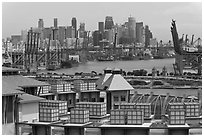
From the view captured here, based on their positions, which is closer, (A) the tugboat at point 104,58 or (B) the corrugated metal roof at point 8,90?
(B) the corrugated metal roof at point 8,90

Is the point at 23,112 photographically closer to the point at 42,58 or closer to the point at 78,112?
the point at 78,112

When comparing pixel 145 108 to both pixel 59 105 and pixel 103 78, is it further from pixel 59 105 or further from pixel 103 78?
pixel 103 78

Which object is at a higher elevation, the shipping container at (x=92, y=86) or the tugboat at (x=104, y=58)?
the tugboat at (x=104, y=58)

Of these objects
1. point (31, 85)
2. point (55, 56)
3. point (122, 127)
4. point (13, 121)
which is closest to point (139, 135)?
point (122, 127)

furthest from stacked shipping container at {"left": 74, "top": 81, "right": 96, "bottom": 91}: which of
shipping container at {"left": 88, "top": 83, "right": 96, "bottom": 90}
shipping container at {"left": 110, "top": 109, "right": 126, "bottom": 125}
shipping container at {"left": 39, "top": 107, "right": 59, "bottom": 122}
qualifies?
shipping container at {"left": 110, "top": 109, "right": 126, "bottom": 125}

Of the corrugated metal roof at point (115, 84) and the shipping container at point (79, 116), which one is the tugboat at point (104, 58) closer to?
the corrugated metal roof at point (115, 84)

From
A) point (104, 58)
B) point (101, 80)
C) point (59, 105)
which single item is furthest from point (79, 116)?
point (104, 58)

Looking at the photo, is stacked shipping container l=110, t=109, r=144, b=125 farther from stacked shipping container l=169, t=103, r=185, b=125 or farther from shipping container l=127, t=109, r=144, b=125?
stacked shipping container l=169, t=103, r=185, b=125

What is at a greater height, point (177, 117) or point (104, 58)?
point (104, 58)

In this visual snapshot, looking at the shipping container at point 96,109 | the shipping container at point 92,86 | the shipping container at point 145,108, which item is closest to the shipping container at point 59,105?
the shipping container at point 96,109
